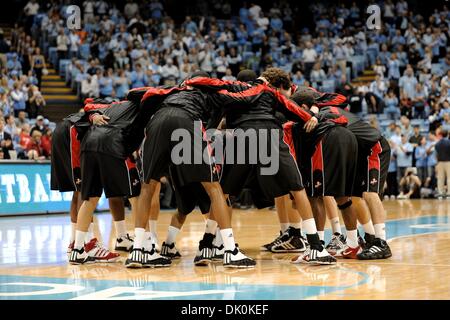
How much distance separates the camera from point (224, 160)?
29.2 feet

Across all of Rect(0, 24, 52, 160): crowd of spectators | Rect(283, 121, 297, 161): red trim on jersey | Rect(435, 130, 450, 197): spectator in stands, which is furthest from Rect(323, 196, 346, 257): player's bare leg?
Rect(435, 130, 450, 197): spectator in stands

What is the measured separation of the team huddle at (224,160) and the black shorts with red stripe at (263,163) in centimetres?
1

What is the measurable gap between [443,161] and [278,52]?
838 centimetres

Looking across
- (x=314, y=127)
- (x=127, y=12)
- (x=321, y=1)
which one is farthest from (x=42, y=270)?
(x=321, y=1)

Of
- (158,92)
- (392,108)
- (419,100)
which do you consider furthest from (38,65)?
(158,92)

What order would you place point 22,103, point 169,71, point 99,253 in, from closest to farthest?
point 99,253, point 22,103, point 169,71

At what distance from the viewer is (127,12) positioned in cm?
2892

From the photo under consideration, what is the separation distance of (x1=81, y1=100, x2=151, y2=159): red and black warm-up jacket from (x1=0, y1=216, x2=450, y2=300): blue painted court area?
1803 millimetres

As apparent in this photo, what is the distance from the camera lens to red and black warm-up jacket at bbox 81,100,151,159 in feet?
29.1

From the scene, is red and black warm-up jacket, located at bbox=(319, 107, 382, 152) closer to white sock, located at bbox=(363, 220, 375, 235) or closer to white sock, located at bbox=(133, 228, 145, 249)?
white sock, located at bbox=(363, 220, 375, 235)

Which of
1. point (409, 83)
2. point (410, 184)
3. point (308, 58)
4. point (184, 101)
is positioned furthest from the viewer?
point (308, 58)

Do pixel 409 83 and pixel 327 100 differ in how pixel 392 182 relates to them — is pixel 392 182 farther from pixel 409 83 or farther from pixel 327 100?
pixel 327 100

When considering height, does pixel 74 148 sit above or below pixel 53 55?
below

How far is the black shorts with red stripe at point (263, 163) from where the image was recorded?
8.42m
